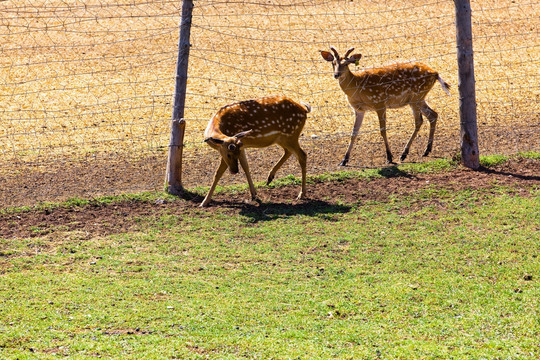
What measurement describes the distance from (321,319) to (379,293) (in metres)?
0.78

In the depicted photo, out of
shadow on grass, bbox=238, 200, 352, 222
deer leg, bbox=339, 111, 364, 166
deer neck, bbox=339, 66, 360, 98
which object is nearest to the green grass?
shadow on grass, bbox=238, 200, 352, 222

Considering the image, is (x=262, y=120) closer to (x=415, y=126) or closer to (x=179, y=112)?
(x=179, y=112)

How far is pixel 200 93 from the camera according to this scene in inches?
612

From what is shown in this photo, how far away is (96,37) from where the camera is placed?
1848 centimetres

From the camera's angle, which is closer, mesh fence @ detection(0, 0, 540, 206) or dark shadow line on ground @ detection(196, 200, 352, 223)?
dark shadow line on ground @ detection(196, 200, 352, 223)

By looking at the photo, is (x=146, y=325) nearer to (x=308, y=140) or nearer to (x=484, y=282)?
(x=484, y=282)

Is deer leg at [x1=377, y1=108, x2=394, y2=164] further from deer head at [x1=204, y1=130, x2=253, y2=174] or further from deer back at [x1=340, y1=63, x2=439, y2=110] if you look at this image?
deer head at [x1=204, y1=130, x2=253, y2=174]

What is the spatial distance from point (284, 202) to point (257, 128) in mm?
1140

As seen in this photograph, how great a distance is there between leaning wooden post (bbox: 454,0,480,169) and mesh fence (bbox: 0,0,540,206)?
3.41 ft

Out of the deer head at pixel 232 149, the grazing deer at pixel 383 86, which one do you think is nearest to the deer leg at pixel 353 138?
the grazing deer at pixel 383 86

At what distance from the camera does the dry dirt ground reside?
953cm

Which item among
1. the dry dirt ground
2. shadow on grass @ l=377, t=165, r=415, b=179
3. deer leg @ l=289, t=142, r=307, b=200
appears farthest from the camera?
shadow on grass @ l=377, t=165, r=415, b=179

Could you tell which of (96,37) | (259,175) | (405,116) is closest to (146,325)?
(259,175)

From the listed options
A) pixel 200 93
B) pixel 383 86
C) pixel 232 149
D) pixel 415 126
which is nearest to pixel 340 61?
pixel 383 86
